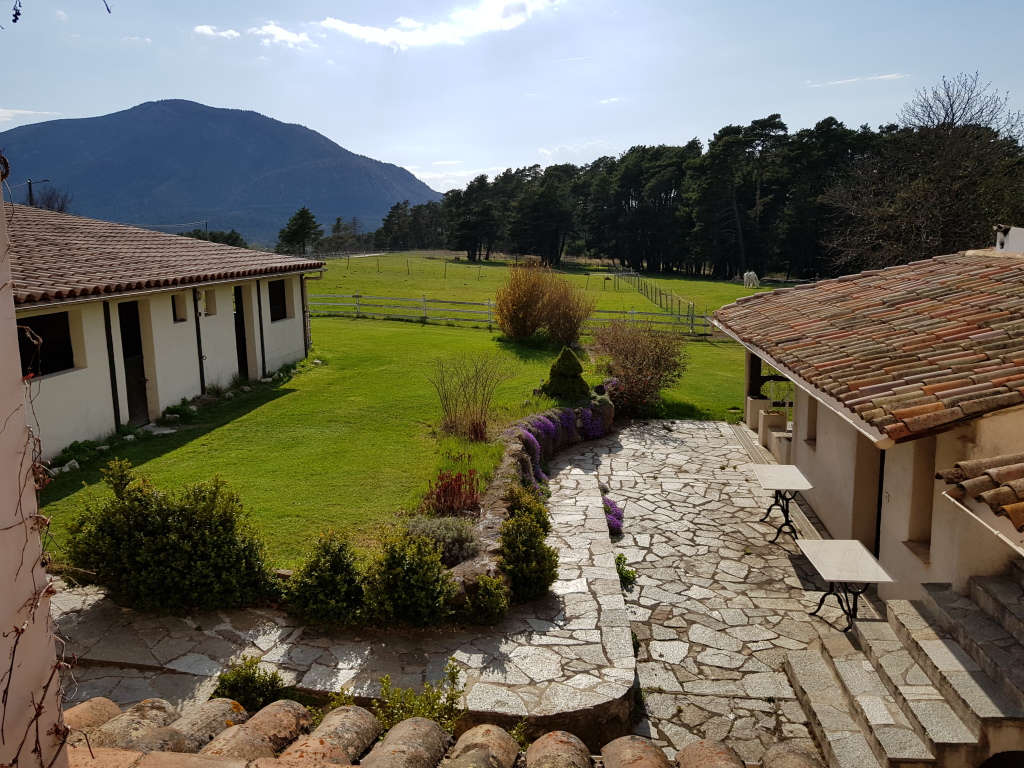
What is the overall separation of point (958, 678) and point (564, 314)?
1822 centimetres

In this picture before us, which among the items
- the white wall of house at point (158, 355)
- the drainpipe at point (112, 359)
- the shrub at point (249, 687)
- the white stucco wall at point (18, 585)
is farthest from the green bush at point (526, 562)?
the drainpipe at point (112, 359)

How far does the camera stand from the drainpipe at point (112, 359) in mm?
11998

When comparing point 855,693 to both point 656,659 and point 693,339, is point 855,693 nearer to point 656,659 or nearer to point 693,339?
point 656,659

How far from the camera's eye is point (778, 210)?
62281 mm

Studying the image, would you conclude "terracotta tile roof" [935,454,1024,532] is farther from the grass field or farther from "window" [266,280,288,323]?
"window" [266,280,288,323]

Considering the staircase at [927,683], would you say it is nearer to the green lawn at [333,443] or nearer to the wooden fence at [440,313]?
the green lawn at [333,443]

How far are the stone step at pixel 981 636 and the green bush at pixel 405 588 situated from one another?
3.78m

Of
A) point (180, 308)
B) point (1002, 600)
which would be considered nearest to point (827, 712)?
point (1002, 600)

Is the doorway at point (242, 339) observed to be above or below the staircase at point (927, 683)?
above

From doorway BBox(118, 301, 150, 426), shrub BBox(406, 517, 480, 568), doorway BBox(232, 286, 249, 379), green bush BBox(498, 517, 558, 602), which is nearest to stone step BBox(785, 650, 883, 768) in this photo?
green bush BBox(498, 517, 558, 602)

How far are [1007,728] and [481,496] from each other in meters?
5.80

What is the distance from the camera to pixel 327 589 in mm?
6215

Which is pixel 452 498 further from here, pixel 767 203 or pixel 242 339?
pixel 767 203

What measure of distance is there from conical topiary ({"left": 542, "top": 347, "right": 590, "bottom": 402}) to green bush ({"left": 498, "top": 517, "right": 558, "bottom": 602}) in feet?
23.7
